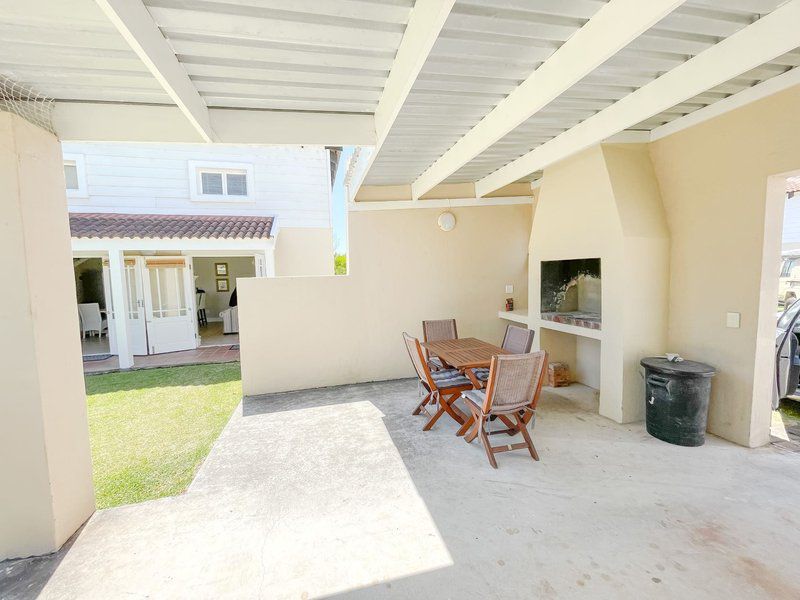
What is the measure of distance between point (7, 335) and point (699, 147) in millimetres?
6469

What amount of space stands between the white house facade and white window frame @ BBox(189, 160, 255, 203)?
1.1 inches

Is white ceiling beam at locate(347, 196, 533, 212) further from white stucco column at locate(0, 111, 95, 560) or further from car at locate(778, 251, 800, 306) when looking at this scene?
car at locate(778, 251, 800, 306)

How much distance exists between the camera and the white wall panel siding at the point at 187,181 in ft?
32.0

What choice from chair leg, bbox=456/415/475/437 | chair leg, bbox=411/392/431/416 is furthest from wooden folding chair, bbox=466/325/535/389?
chair leg, bbox=411/392/431/416

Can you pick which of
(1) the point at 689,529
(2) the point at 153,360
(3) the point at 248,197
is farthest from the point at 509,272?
(2) the point at 153,360

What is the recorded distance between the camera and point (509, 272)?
7.30 m

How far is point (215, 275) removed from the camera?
15.0 metres

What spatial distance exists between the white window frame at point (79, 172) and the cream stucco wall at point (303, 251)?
16.5ft

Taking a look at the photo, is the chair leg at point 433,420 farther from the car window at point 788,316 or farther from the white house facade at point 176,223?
the white house facade at point 176,223

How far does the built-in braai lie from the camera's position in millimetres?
5938

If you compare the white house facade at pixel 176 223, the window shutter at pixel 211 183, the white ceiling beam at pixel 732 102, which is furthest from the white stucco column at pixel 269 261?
the white ceiling beam at pixel 732 102

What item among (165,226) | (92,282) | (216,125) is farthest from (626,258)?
(92,282)

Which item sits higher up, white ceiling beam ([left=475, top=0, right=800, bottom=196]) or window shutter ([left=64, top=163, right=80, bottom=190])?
window shutter ([left=64, top=163, right=80, bottom=190])

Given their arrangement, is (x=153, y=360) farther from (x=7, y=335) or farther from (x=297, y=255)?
(x=7, y=335)
